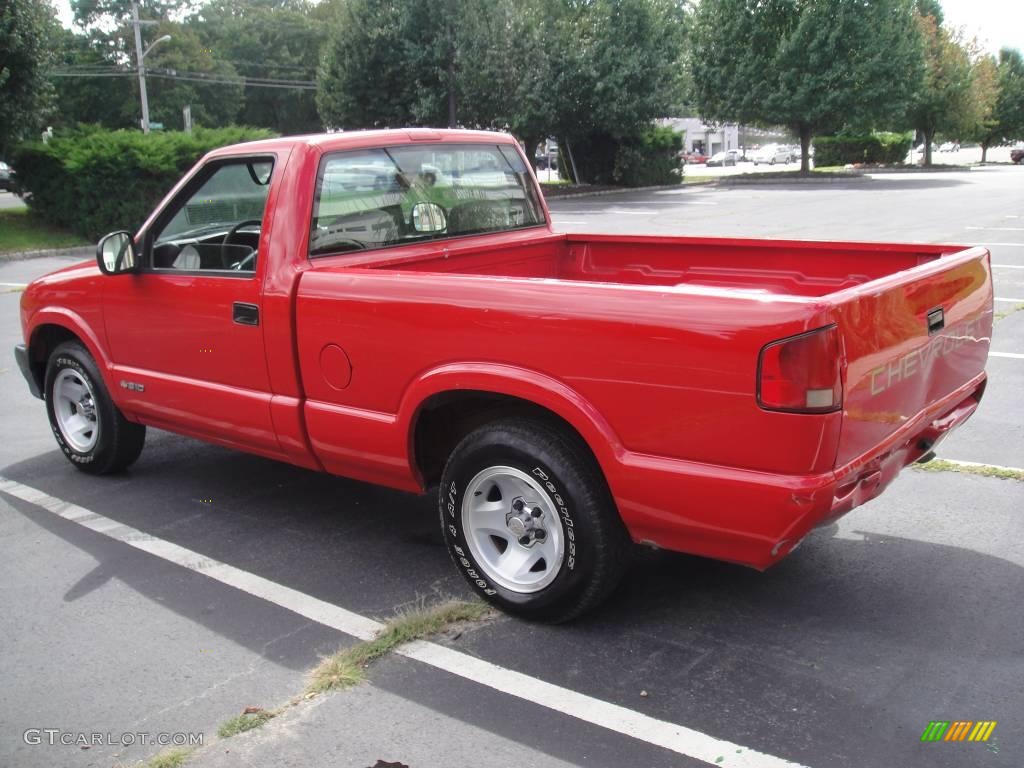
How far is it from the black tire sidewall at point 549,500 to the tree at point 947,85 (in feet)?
168

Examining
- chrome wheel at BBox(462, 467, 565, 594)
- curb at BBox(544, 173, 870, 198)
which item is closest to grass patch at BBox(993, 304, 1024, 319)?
chrome wheel at BBox(462, 467, 565, 594)

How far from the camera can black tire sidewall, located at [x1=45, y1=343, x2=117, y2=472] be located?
5672 mm

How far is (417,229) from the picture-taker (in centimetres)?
498

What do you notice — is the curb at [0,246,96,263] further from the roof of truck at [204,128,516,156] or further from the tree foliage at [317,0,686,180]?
the roof of truck at [204,128,516,156]

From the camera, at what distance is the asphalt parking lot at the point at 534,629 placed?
317 cm

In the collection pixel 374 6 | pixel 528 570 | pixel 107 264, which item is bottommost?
pixel 528 570

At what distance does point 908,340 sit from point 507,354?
142 centimetres

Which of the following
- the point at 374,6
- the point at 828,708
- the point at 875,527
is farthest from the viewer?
Result: the point at 374,6

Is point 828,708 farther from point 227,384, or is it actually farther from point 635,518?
point 227,384

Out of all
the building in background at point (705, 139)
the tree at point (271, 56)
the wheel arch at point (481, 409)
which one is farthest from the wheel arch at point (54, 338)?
the building in background at point (705, 139)

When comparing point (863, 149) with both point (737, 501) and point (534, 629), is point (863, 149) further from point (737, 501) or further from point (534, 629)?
point (737, 501)

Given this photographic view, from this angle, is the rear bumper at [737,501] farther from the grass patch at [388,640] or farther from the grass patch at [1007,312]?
the grass patch at [1007,312]

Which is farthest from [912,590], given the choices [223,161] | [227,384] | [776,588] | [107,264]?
[107,264]

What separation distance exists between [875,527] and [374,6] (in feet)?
100
